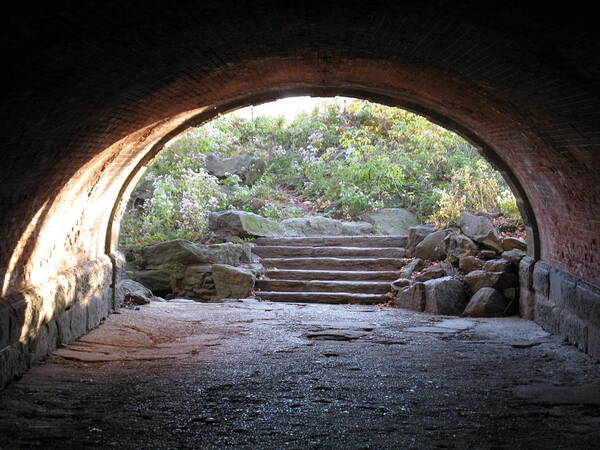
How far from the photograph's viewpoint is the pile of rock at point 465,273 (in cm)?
946

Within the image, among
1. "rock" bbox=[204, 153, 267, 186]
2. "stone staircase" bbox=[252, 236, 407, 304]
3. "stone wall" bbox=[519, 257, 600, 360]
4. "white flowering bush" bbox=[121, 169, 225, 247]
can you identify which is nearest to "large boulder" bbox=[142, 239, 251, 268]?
"white flowering bush" bbox=[121, 169, 225, 247]

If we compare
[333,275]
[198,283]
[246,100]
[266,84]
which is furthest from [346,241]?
[266,84]

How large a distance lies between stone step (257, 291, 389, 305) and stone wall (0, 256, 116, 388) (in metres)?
3.35

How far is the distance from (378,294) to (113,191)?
492 centimetres

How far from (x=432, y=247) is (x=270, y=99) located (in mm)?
5022

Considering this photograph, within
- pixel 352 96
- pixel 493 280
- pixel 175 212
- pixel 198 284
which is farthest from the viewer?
pixel 175 212

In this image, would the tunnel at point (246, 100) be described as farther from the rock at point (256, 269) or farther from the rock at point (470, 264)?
the rock at point (256, 269)

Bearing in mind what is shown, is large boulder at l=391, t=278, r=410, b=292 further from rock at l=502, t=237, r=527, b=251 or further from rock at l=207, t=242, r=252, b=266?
rock at l=207, t=242, r=252, b=266

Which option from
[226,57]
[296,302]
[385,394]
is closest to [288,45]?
[226,57]

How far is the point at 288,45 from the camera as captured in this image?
5348mm

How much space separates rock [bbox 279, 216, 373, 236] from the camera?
560 inches

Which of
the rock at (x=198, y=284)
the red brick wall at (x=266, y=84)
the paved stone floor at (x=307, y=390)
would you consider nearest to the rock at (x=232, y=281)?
the rock at (x=198, y=284)

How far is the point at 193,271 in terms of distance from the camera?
38.3 ft

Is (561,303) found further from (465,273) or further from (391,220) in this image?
(391,220)
